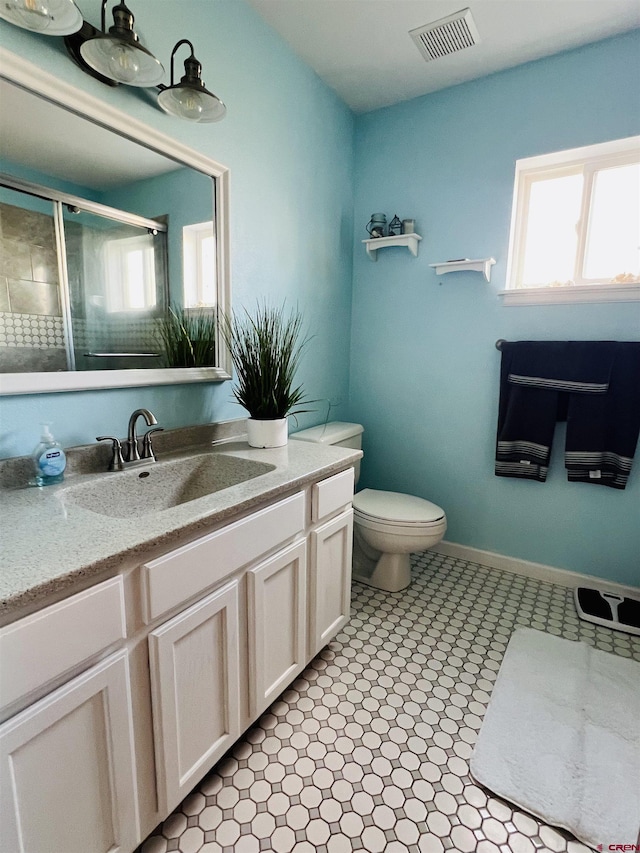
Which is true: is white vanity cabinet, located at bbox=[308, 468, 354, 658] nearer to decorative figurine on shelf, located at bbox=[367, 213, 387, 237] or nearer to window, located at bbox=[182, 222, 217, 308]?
window, located at bbox=[182, 222, 217, 308]

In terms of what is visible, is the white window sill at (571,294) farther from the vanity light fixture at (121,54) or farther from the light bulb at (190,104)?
the vanity light fixture at (121,54)

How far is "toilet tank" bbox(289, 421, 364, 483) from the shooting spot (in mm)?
2043

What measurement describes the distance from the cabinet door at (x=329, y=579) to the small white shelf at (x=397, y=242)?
1.48 meters

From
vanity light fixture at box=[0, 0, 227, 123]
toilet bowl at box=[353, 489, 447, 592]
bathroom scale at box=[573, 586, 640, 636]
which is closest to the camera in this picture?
vanity light fixture at box=[0, 0, 227, 123]

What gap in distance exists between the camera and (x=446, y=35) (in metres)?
1.78

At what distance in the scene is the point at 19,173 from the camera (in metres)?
1.06

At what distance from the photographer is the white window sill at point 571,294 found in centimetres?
187

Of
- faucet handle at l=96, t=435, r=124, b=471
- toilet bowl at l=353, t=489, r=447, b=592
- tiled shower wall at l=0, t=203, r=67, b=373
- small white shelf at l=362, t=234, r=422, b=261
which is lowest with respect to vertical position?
toilet bowl at l=353, t=489, r=447, b=592

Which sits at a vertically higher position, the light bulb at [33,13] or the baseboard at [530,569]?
the light bulb at [33,13]

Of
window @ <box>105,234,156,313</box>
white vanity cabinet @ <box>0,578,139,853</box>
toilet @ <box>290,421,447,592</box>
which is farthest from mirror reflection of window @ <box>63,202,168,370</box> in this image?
toilet @ <box>290,421,447,592</box>

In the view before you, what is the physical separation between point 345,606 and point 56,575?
124 cm

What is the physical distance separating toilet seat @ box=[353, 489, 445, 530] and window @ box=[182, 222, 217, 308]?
3.78 feet

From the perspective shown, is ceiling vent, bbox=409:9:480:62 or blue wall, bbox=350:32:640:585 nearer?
ceiling vent, bbox=409:9:480:62

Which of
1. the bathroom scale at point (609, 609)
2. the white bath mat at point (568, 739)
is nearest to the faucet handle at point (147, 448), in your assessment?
the white bath mat at point (568, 739)
